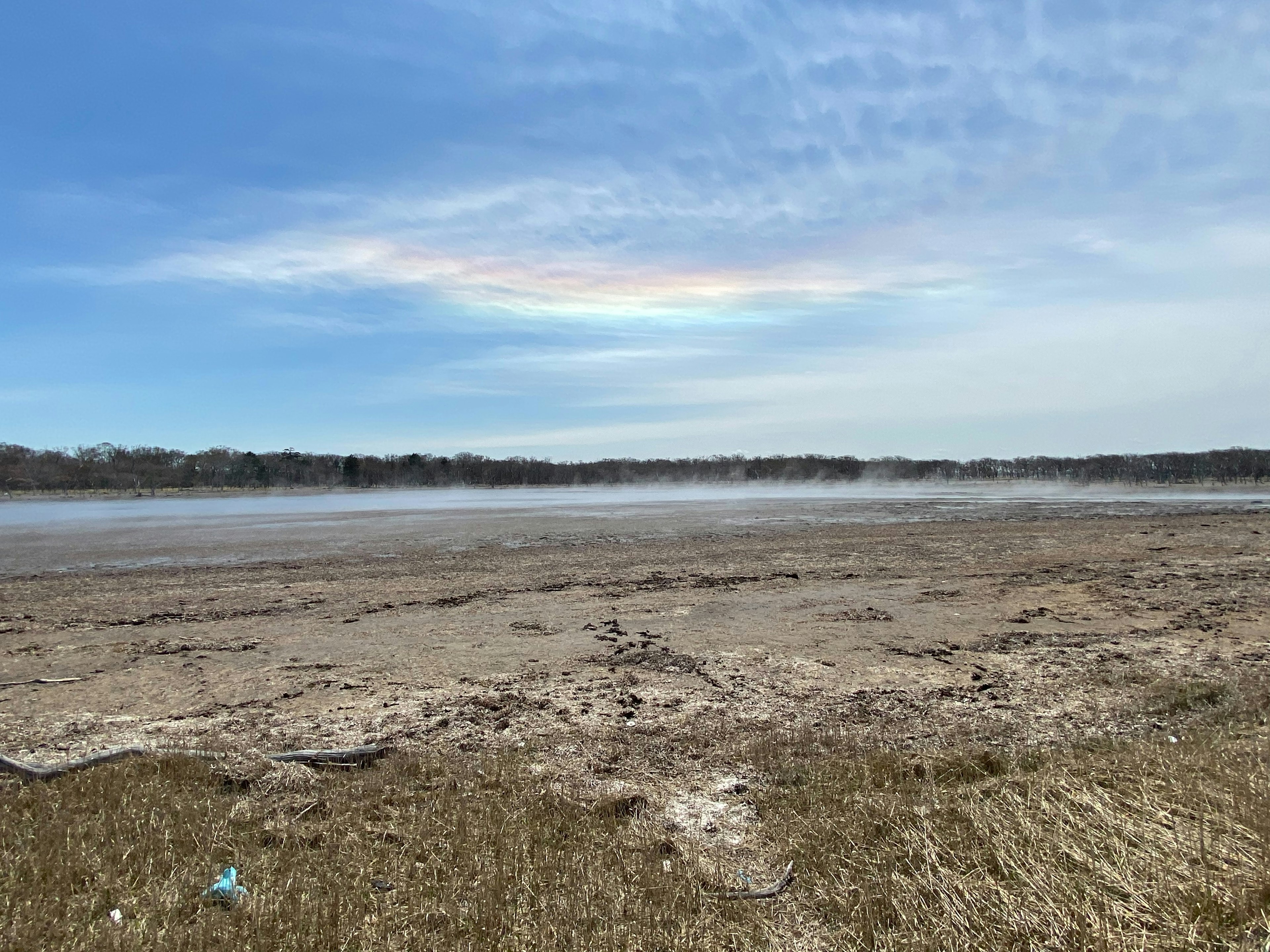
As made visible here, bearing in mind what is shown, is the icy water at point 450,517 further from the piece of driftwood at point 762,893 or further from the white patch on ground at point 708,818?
the piece of driftwood at point 762,893

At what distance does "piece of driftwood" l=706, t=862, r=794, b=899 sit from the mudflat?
2860mm

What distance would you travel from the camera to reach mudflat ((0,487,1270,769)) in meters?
8.44

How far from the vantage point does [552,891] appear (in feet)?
15.6

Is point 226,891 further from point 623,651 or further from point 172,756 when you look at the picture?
point 623,651

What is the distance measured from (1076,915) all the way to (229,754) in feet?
23.6

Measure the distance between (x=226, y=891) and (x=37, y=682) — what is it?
826cm

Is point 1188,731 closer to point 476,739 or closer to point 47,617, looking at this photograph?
point 476,739

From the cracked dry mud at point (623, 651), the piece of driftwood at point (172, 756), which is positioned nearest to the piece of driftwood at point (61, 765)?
the piece of driftwood at point (172, 756)

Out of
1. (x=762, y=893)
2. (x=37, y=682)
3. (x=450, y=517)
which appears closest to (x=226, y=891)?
(x=762, y=893)

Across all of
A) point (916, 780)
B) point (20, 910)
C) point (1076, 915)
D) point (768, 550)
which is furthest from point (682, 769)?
point (768, 550)

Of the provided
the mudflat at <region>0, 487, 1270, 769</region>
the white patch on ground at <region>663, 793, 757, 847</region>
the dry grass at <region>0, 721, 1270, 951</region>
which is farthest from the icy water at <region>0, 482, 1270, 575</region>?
the white patch on ground at <region>663, 793, 757, 847</region>

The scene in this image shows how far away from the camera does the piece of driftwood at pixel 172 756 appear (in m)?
6.44

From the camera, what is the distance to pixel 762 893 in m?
4.77

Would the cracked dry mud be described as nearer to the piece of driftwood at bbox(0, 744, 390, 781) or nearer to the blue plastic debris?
the piece of driftwood at bbox(0, 744, 390, 781)
